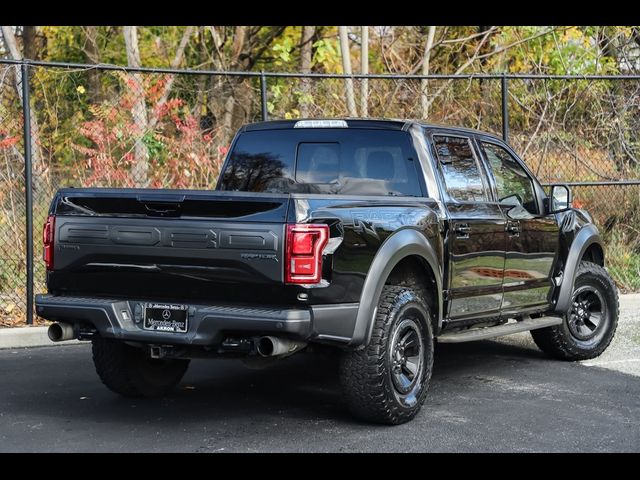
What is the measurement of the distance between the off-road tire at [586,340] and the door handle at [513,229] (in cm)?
115

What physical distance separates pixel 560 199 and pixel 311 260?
3.40 m

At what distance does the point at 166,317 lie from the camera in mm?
5922

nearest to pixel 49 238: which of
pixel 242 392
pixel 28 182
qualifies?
pixel 242 392

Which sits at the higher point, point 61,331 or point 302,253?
point 302,253

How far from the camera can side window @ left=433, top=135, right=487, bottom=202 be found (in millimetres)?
7281

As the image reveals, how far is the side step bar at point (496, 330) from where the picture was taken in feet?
23.2

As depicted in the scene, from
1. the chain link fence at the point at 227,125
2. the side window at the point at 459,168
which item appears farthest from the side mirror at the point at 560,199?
the chain link fence at the point at 227,125

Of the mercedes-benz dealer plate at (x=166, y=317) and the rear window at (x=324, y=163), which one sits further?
the rear window at (x=324, y=163)

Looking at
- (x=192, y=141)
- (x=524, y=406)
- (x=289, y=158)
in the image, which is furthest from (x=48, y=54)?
(x=524, y=406)

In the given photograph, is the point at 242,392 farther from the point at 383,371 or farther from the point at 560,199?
the point at 560,199

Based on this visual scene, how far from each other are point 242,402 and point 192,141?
17.5 ft

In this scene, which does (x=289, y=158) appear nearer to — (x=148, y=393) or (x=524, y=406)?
(x=148, y=393)

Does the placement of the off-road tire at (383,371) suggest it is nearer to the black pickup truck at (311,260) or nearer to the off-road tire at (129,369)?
the black pickup truck at (311,260)

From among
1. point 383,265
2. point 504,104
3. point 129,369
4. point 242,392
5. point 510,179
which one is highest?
point 504,104
